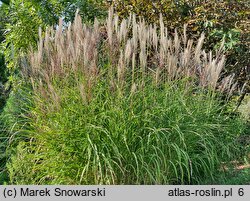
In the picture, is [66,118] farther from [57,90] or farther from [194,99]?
[194,99]

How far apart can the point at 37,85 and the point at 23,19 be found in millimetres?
2630

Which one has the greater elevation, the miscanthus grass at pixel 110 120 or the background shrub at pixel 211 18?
the background shrub at pixel 211 18

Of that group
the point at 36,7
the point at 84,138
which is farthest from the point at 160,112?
the point at 36,7

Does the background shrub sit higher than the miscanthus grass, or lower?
higher

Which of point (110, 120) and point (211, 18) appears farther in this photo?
point (211, 18)

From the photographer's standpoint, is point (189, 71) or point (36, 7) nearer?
point (189, 71)

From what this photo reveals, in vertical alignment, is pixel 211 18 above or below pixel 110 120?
above

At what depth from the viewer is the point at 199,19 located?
5.82 meters

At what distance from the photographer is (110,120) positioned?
11.2ft

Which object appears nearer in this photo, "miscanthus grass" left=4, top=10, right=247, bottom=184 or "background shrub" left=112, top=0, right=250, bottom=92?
"miscanthus grass" left=4, top=10, right=247, bottom=184

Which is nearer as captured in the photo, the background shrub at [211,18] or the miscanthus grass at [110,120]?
the miscanthus grass at [110,120]

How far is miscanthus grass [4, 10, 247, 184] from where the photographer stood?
3.41 m

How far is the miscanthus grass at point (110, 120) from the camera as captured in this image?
341 centimetres

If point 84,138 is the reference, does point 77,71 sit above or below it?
above
